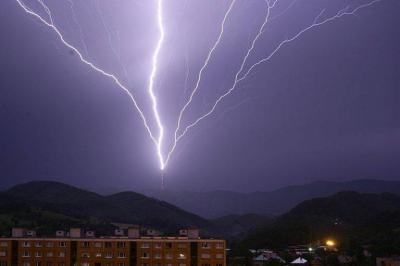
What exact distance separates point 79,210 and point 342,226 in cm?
3811

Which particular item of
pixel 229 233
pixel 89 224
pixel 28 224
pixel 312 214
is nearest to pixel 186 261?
pixel 28 224

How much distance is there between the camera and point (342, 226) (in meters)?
65.9

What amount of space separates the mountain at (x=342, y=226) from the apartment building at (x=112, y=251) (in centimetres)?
2041

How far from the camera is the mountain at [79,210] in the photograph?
6031cm

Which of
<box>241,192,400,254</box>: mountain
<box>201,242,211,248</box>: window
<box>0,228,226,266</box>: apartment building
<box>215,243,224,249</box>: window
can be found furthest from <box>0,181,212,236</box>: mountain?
<box>215,243,224,249</box>: window

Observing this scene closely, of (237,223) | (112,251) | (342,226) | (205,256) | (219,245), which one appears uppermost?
(219,245)

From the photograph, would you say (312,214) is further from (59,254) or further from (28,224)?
(59,254)

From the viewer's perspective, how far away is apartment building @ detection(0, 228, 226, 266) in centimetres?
2595

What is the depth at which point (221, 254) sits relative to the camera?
26016mm

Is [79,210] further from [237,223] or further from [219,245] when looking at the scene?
[219,245]

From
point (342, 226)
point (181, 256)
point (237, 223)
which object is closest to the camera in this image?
point (181, 256)

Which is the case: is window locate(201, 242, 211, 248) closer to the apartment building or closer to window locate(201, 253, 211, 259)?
the apartment building

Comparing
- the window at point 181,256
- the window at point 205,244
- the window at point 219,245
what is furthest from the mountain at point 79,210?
the window at point 219,245

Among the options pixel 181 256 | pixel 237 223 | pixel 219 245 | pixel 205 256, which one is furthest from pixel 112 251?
pixel 237 223
